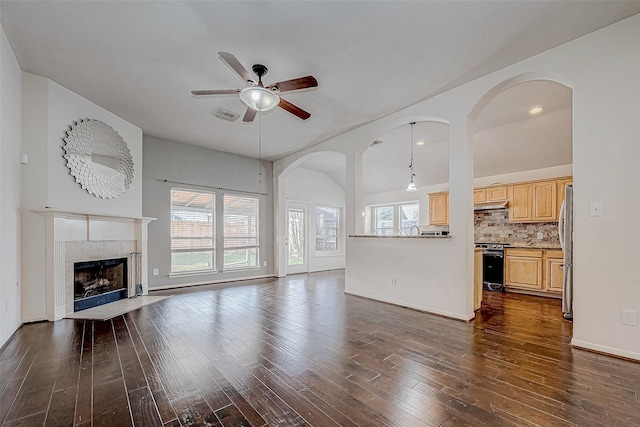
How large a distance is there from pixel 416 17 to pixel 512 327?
3.40 metres

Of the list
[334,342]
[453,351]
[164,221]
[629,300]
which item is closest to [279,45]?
[334,342]

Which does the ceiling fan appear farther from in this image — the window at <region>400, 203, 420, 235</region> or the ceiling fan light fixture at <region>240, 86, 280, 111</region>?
the window at <region>400, 203, 420, 235</region>

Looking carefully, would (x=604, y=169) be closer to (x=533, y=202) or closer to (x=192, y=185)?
(x=533, y=202)

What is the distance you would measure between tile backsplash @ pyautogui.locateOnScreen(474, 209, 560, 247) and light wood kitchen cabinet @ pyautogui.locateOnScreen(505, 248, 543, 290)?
0.42 m

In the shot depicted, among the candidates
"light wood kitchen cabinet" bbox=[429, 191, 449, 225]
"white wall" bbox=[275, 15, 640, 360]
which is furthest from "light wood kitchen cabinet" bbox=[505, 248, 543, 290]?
"white wall" bbox=[275, 15, 640, 360]

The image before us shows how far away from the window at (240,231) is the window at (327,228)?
1945 millimetres

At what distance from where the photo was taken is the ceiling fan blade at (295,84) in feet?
8.73

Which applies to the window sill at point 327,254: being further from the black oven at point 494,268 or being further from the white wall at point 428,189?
the black oven at point 494,268

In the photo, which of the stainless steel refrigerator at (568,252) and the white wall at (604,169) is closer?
the white wall at (604,169)

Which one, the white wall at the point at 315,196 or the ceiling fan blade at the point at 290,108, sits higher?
the ceiling fan blade at the point at 290,108

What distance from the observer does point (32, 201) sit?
11.3ft

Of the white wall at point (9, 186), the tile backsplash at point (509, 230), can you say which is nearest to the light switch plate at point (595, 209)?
the tile backsplash at point (509, 230)

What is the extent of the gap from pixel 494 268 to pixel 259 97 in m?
5.36

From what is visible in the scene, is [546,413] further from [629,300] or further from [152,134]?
[152,134]
